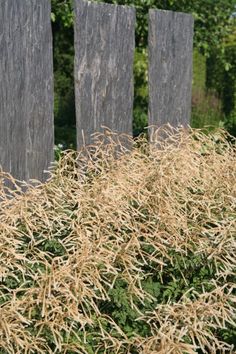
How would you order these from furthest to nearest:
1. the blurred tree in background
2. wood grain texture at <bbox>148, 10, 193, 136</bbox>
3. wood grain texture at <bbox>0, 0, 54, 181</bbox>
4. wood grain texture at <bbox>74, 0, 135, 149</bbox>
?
the blurred tree in background → wood grain texture at <bbox>148, 10, 193, 136</bbox> → wood grain texture at <bbox>74, 0, 135, 149</bbox> → wood grain texture at <bbox>0, 0, 54, 181</bbox>

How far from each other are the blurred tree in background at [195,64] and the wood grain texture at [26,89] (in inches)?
101

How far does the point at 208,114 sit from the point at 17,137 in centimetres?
908

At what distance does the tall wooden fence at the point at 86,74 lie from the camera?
12.3 feet

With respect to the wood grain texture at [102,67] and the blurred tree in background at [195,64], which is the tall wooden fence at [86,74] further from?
the blurred tree in background at [195,64]

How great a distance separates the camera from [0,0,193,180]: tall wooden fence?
373 centimetres

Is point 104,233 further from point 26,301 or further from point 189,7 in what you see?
point 189,7

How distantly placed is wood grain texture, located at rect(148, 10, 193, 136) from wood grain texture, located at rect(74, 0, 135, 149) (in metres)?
0.37

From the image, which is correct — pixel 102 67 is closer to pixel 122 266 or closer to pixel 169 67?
pixel 169 67

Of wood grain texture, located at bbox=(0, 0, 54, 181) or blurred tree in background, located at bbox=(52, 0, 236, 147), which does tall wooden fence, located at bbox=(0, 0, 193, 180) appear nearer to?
wood grain texture, located at bbox=(0, 0, 54, 181)

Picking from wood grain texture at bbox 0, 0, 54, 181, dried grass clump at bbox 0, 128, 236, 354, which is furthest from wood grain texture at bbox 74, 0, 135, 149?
dried grass clump at bbox 0, 128, 236, 354

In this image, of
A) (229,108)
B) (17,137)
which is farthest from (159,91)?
(229,108)

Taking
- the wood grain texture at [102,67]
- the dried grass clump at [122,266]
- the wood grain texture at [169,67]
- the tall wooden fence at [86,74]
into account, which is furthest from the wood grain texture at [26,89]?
the wood grain texture at [169,67]

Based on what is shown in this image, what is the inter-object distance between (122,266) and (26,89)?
186 centimetres

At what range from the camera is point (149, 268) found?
235cm
